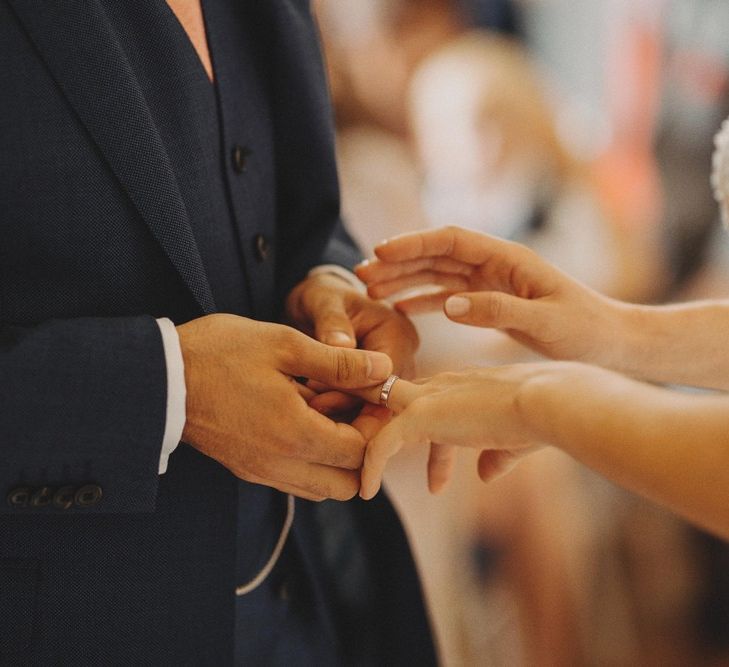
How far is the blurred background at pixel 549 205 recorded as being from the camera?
212cm

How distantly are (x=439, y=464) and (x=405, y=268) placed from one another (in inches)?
10.4

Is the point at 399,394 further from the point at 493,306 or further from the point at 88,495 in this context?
the point at 88,495

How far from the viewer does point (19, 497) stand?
642 millimetres

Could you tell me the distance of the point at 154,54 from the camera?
730mm

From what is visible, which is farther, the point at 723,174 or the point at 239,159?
the point at 723,174

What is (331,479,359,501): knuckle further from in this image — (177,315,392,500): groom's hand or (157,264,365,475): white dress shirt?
(157,264,365,475): white dress shirt

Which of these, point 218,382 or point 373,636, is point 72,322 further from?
point 373,636

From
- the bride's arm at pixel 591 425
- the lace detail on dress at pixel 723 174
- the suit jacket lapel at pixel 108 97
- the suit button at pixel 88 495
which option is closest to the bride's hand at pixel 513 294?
the bride's arm at pixel 591 425

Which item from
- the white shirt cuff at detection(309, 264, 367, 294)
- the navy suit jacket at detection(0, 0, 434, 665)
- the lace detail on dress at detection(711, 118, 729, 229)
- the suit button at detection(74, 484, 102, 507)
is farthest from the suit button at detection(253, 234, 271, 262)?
the lace detail on dress at detection(711, 118, 729, 229)

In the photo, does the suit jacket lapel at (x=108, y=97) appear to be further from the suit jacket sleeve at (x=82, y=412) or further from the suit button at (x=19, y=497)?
the suit button at (x=19, y=497)

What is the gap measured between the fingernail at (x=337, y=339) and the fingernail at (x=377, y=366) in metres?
0.05

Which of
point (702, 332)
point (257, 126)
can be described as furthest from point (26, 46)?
point (702, 332)

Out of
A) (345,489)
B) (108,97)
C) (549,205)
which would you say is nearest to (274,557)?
(345,489)

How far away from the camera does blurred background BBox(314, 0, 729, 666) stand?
6.97 feet
